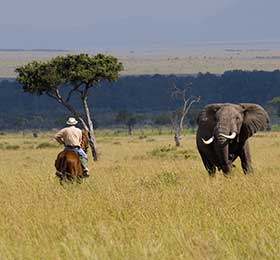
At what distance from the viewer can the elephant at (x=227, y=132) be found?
14297 mm

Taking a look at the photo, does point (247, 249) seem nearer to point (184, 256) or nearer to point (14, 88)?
point (184, 256)

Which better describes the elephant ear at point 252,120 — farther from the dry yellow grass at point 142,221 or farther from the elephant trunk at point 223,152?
the dry yellow grass at point 142,221

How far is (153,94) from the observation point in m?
151

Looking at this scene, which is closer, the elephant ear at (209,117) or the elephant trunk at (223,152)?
the elephant trunk at (223,152)

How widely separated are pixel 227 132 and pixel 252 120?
839 mm

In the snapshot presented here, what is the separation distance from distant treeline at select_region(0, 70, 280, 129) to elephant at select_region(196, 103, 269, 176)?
112777 millimetres

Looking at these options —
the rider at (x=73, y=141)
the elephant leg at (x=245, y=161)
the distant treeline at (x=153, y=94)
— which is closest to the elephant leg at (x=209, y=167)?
the elephant leg at (x=245, y=161)

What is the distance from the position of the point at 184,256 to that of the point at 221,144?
810cm

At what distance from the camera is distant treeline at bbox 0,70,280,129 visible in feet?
449

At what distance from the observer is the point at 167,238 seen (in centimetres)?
689

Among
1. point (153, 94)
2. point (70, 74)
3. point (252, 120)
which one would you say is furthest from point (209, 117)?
point (153, 94)

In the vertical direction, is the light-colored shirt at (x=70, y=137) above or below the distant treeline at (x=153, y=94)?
above

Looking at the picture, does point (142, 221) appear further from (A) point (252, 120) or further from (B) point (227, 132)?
(A) point (252, 120)

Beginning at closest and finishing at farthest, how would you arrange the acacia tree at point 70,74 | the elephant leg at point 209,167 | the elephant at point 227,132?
the elephant at point 227,132, the elephant leg at point 209,167, the acacia tree at point 70,74
